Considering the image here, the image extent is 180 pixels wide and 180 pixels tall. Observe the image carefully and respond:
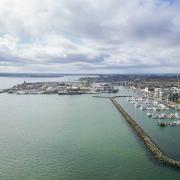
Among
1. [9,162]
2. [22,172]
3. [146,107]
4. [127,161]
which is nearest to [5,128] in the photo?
[9,162]

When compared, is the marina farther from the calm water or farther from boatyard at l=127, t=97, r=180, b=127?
the calm water

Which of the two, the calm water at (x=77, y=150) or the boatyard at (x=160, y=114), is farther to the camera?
the boatyard at (x=160, y=114)

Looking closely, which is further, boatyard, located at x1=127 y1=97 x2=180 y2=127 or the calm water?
boatyard, located at x1=127 y1=97 x2=180 y2=127

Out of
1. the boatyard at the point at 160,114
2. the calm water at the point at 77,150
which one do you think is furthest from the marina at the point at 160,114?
the calm water at the point at 77,150

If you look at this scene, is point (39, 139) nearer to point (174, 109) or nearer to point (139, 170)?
point (139, 170)

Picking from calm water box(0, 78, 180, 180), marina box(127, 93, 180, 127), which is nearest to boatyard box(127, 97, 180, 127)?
marina box(127, 93, 180, 127)

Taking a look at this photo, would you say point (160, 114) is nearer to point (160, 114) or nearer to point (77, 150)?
point (160, 114)

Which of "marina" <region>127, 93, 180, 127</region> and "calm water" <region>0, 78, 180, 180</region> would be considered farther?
"marina" <region>127, 93, 180, 127</region>

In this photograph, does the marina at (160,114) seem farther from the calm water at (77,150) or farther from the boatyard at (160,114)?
the calm water at (77,150)
